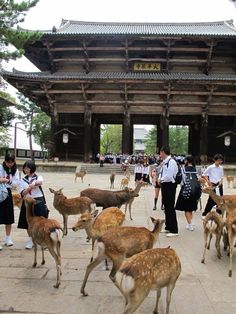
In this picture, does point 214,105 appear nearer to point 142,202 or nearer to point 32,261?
point 142,202

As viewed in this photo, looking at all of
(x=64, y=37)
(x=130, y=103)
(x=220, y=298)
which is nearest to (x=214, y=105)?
(x=130, y=103)

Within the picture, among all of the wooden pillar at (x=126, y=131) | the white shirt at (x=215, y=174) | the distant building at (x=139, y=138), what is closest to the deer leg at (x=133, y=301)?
the white shirt at (x=215, y=174)

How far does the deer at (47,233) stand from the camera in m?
5.48

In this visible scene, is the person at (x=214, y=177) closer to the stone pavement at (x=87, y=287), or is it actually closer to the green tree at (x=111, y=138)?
the stone pavement at (x=87, y=287)

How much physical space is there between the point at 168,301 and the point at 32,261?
2.83 m

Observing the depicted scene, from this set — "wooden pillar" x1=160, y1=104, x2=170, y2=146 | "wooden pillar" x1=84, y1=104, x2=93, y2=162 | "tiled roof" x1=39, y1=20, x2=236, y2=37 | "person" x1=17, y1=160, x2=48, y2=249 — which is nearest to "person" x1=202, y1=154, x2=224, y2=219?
"person" x1=17, y1=160, x2=48, y2=249

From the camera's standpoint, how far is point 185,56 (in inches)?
1186

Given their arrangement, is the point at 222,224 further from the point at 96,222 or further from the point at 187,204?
the point at 96,222

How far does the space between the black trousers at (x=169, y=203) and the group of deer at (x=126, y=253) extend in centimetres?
176

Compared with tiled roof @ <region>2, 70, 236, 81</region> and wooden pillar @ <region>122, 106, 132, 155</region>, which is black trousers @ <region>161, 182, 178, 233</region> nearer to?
tiled roof @ <region>2, 70, 236, 81</region>

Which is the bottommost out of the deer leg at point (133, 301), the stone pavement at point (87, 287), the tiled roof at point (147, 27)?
the stone pavement at point (87, 287)

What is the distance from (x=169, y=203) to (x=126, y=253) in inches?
142

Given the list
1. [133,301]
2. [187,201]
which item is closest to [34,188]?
[187,201]

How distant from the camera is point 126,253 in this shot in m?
5.00
